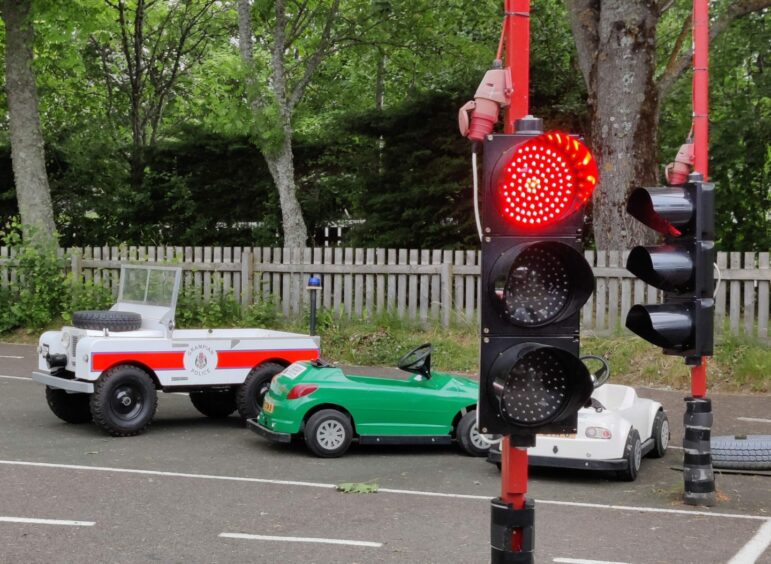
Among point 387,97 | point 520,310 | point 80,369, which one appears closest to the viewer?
point 520,310

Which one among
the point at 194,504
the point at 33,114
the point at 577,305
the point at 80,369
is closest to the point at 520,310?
the point at 577,305

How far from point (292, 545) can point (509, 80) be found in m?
3.71

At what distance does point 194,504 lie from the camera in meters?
7.81

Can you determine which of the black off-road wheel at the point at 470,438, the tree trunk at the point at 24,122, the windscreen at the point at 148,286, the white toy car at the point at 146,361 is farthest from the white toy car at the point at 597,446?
the tree trunk at the point at 24,122

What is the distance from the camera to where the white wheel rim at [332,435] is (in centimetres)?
973

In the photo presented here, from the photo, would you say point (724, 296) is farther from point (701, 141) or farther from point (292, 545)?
point (292, 545)

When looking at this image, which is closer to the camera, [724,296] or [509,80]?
[509,80]

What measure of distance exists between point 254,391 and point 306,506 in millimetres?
3403

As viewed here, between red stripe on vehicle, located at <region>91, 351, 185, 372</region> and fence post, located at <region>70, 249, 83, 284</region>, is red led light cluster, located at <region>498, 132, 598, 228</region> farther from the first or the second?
fence post, located at <region>70, 249, 83, 284</region>

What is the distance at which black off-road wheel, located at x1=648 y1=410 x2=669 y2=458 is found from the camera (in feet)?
32.3

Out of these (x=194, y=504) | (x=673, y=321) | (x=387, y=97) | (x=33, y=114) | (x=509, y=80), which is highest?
(x=387, y=97)

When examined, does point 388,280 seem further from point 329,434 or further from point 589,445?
point 589,445

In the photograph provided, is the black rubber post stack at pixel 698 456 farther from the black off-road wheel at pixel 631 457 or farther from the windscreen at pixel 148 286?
the windscreen at pixel 148 286

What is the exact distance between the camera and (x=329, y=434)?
9.76 metres
